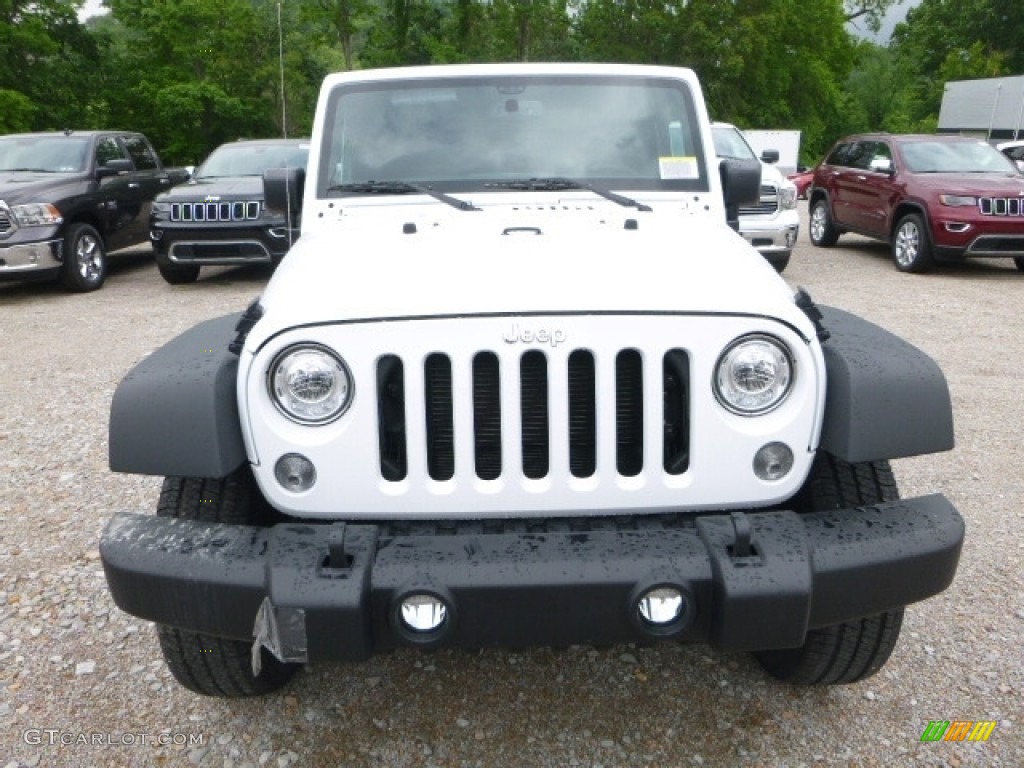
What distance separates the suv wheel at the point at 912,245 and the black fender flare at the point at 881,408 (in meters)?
9.25

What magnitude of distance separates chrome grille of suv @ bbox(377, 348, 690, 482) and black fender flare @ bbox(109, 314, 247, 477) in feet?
1.22

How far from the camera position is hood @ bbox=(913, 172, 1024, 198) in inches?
395

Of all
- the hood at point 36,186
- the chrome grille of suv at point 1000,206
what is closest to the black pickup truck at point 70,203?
the hood at point 36,186

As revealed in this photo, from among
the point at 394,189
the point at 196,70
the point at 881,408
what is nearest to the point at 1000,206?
the point at 394,189

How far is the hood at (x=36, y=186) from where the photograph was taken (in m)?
9.07

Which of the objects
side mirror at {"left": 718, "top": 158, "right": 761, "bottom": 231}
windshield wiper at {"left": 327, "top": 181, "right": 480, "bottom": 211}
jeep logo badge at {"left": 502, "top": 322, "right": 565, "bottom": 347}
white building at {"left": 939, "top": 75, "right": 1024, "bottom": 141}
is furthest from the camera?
white building at {"left": 939, "top": 75, "right": 1024, "bottom": 141}

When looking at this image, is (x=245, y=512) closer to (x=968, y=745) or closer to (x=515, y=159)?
(x=515, y=159)

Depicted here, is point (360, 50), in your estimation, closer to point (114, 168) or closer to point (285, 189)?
point (114, 168)

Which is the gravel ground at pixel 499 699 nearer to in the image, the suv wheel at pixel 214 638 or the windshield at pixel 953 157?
the suv wheel at pixel 214 638

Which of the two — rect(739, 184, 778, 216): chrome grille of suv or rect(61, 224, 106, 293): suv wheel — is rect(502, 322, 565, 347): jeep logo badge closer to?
rect(739, 184, 778, 216): chrome grille of suv

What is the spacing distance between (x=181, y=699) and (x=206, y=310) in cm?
652

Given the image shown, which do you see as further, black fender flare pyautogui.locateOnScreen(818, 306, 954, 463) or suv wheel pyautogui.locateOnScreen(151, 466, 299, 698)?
suv wheel pyautogui.locateOnScreen(151, 466, 299, 698)

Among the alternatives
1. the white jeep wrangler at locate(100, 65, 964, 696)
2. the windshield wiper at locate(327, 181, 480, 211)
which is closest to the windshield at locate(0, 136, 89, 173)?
the windshield wiper at locate(327, 181, 480, 211)

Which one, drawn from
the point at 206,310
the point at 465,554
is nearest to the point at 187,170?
the point at 206,310
